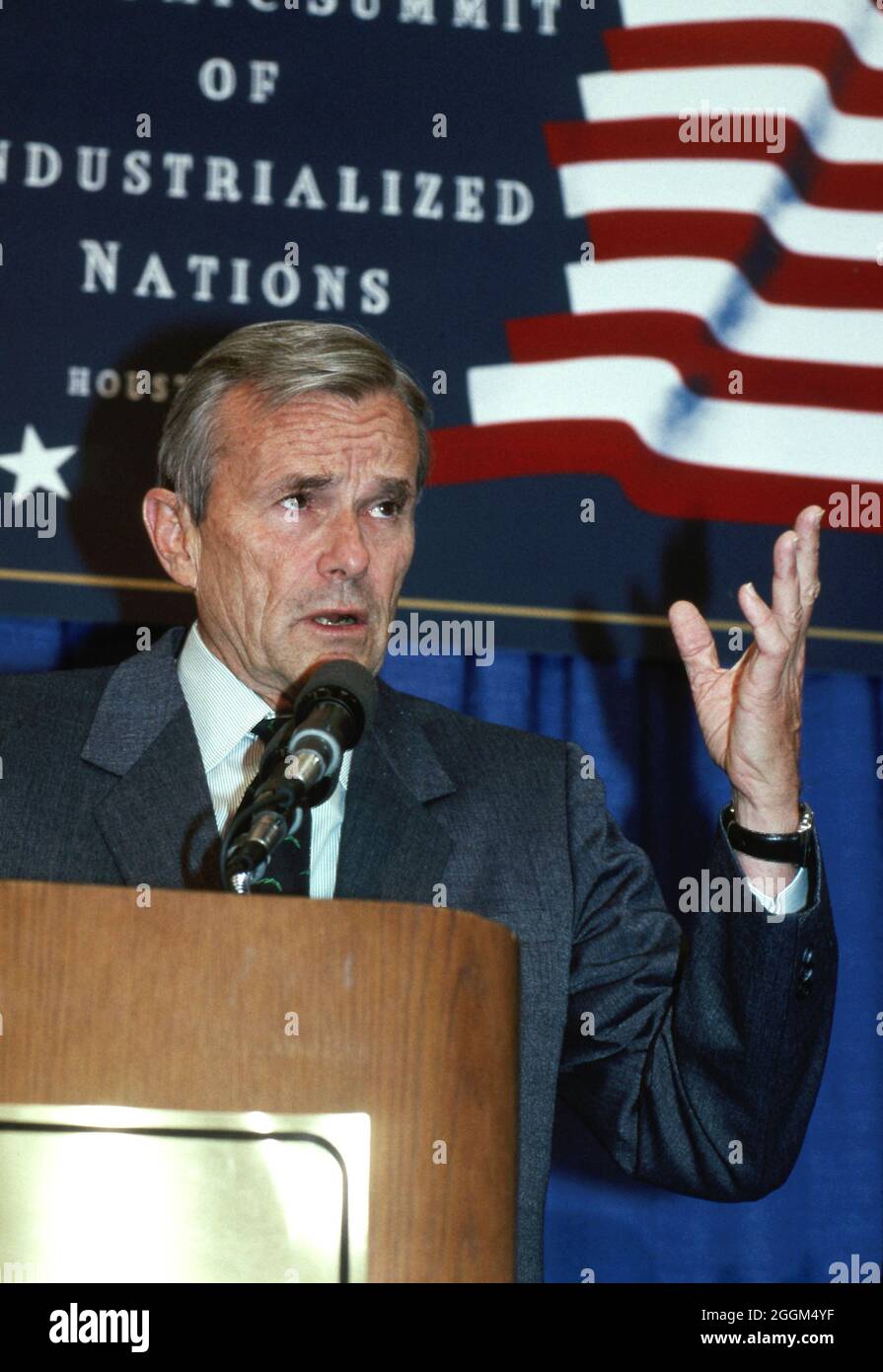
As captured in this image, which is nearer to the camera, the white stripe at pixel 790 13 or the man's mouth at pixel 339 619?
the man's mouth at pixel 339 619

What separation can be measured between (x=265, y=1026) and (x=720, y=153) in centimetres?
236

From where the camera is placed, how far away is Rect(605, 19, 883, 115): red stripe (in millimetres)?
3146

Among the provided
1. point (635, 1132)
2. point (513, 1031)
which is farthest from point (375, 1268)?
point (635, 1132)

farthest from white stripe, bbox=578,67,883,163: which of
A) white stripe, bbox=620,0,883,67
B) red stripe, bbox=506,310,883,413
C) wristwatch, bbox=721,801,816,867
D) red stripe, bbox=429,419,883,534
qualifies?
wristwatch, bbox=721,801,816,867

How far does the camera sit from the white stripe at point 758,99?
3.13 m

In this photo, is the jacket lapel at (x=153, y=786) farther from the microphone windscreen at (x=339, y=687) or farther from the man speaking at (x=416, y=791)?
the microphone windscreen at (x=339, y=687)

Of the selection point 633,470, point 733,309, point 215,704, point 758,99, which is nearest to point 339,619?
point 215,704

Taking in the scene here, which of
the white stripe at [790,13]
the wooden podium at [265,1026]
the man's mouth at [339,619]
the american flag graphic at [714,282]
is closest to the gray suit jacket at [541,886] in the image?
the man's mouth at [339,619]

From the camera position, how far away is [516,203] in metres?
3.05

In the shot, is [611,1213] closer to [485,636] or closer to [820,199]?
[485,636]

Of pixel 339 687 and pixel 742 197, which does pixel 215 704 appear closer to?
pixel 339 687

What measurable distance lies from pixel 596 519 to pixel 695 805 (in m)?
0.51

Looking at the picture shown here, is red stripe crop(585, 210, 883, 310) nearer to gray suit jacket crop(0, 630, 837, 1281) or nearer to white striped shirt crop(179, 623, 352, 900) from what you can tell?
gray suit jacket crop(0, 630, 837, 1281)

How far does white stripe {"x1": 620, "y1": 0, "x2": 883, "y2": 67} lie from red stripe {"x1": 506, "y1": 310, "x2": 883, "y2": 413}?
0.58 metres
